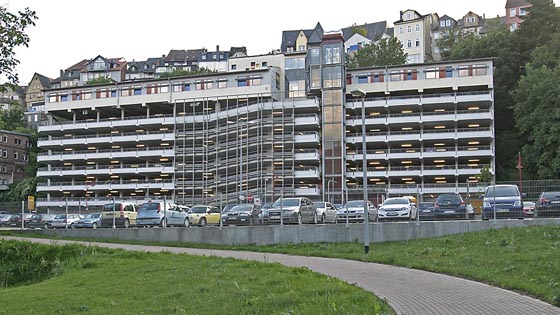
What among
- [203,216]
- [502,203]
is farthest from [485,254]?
[203,216]

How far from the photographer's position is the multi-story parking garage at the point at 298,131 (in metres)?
81.6

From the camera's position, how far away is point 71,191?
320 feet

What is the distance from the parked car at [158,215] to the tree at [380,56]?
68.0 metres

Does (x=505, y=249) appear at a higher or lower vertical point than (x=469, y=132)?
lower

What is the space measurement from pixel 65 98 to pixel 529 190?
85.0 metres

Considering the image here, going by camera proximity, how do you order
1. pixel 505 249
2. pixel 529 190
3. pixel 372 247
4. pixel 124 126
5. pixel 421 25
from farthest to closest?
pixel 421 25
pixel 124 126
pixel 529 190
pixel 372 247
pixel 505 249

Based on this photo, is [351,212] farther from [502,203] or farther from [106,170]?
[106,170]

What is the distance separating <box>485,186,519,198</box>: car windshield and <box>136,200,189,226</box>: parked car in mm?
17119

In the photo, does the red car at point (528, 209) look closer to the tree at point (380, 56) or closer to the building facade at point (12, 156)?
the tree at point (380, 56)

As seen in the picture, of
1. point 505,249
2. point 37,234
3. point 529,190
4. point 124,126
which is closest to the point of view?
point 505,249

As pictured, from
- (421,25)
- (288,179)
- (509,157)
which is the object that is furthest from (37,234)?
(421,25)

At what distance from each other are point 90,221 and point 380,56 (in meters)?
72.3

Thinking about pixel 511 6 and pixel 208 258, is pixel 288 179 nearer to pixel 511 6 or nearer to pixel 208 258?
pixel 208 258

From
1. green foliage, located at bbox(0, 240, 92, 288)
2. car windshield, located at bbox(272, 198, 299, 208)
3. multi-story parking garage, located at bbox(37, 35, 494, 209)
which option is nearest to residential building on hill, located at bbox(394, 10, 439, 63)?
multi-story parking garage, located at bbox(37, 35, 494, 209)
